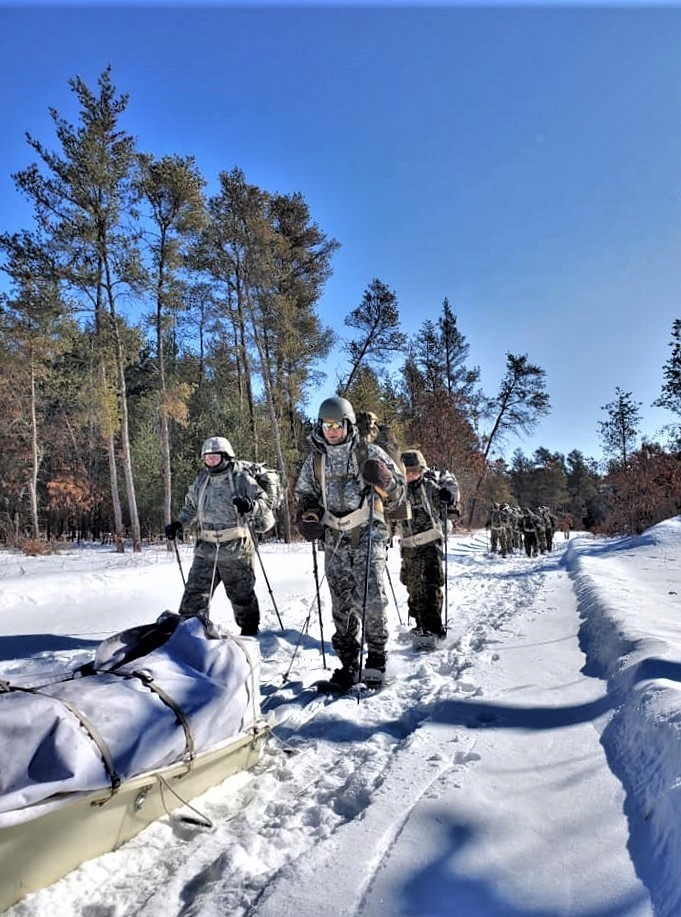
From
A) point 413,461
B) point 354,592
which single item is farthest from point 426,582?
point 354,592

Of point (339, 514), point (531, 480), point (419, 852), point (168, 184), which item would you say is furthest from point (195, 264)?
point (531, 480)

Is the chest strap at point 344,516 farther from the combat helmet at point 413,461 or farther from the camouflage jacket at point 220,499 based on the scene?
the combat helmet at point 413,461

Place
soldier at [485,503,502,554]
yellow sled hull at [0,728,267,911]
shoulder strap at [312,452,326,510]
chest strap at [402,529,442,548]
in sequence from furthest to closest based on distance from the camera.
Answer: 1. soldier at [485,503,502,554]
2. chest strap at [402,529,442,548]
3. shoulder strap at [312,452,326,510]
4. yellow sled hull at [0,728,267,911]

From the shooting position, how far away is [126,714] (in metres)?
2.54

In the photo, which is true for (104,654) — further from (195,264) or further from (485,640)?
(195,264)

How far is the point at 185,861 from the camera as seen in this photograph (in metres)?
2.42

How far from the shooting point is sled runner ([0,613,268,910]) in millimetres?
2061

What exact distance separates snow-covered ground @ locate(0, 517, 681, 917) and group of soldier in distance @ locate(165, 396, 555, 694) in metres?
0.57

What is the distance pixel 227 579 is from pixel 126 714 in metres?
3.96

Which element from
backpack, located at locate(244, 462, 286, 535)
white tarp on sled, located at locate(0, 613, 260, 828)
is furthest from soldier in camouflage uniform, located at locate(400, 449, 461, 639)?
white tarp on sled, located at locate(0, 613, 260, 828)

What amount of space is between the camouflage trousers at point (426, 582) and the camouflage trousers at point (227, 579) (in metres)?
1.87

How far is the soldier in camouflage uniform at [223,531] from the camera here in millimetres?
6363

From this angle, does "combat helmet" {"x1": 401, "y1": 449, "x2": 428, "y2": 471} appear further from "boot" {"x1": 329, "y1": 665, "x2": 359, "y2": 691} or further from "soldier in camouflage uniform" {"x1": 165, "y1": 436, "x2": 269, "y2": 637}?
"boot" {"x1": 329, "y1": 665, "x2": 359, "y2": 691}

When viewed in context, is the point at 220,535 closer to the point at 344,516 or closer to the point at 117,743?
the point at 344,516
